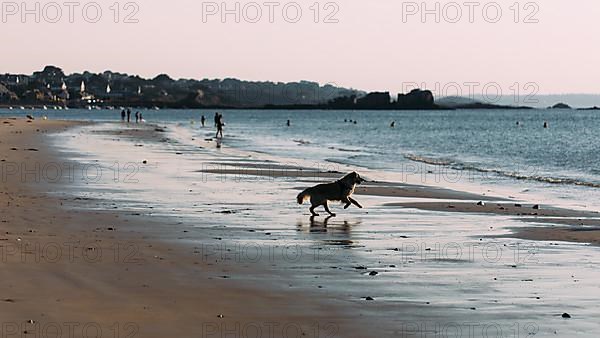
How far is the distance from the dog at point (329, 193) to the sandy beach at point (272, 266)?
0.24 metres

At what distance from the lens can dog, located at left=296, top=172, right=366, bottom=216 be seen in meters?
15.9

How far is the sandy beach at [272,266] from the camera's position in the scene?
7887mm

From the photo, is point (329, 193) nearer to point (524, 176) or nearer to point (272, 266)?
point (272, 266)

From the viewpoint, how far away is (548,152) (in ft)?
159

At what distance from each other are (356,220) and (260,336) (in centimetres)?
787

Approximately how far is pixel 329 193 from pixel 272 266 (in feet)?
19.0

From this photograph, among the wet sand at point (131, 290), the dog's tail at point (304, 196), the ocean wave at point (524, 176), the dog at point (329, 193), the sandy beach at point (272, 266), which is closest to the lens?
the wet sand at point (131, 290)

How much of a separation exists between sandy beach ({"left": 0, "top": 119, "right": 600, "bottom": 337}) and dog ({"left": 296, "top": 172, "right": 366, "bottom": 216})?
0.24 m

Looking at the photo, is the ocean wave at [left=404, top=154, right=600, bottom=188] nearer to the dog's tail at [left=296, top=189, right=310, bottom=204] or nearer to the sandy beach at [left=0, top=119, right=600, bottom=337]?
the sandy beach at [left=0, top=119, right=600, bottom=337]

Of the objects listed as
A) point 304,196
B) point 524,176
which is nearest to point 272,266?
point 304,196

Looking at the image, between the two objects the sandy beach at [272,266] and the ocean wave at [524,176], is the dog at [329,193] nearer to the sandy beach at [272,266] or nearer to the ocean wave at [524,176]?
the sandy beach at [272,266]

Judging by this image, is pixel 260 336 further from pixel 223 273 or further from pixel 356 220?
pixel 356 220

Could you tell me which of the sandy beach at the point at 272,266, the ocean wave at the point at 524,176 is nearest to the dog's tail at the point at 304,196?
the sandy beach at the point at 272,266

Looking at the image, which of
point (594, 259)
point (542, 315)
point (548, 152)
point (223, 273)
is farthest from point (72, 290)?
point (548, 152)
